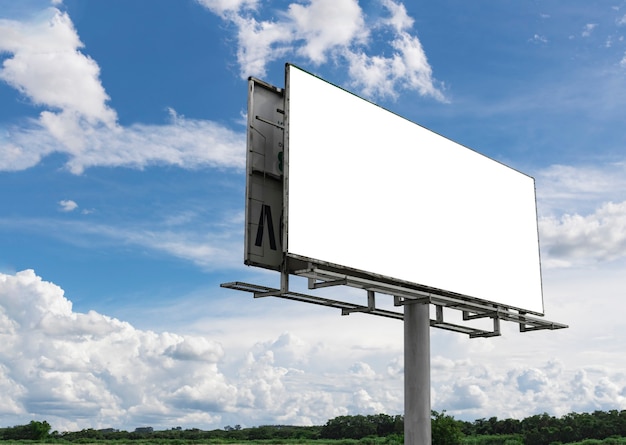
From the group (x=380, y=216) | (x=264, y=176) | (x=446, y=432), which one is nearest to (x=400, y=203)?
(x=380, y=216)

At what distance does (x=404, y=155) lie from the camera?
1343 centimetres

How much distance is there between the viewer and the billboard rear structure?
11.6 m

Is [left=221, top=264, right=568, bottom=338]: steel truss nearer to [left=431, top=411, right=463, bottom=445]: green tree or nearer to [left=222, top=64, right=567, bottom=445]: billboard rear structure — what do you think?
[left=222, top=64, right=567, bottom=445]: billboard rear structure

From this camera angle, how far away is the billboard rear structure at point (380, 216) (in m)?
11.6

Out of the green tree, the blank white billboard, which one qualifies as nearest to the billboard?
the blank white billboard

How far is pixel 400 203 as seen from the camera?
13.1 m

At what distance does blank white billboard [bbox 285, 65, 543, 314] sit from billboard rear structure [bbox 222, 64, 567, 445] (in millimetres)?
21

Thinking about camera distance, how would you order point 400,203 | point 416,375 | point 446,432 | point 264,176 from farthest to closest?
point 446,432
point 416,375
point 400,203
point 264,176

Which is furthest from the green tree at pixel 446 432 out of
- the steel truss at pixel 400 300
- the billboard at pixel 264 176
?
the billboard at pixel 264 176

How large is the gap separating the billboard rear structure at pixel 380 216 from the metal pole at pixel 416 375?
17 millimetres

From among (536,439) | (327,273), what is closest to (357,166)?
(327,273)

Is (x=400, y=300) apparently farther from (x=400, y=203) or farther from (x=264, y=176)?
(x=264, y=176)

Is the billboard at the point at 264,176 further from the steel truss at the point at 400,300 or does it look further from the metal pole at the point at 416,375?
the metal pole at the point at 416,375

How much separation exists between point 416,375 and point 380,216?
2833 millimetres
